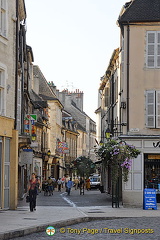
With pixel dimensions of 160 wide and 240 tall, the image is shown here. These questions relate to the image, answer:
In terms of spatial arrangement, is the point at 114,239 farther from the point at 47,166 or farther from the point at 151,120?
the point at 47,166

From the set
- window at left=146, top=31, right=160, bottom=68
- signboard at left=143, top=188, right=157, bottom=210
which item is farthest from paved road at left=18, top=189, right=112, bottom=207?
window at left=146, top=31, right=160, bottom=68

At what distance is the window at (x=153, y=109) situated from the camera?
107 ft

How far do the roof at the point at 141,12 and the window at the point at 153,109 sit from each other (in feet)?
12.3

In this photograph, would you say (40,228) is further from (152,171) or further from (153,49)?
(153,49)

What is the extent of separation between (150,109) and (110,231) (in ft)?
52.5

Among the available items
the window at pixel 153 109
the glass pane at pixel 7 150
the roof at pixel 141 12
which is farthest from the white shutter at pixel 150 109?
the glass pane at pixel 7 150

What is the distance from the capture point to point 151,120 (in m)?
32.7

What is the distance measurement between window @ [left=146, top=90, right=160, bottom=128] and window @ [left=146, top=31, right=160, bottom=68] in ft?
4.93

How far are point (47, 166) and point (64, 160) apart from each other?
18.6 metres

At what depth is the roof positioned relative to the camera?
32.8 meters

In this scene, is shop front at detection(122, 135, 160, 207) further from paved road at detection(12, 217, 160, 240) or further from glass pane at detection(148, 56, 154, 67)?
paved road at detection(12, 217, 160, 240)

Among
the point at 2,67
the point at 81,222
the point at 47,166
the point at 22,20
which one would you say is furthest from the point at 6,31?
the point at 47,166

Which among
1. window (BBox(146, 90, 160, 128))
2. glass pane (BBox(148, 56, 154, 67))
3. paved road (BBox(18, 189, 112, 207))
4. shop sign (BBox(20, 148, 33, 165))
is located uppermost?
glass pane (BBox(148, 56, 154, 67))

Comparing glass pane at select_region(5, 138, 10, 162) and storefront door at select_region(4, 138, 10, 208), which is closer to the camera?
storefront door at select_region(4, 138, 10, 208)
